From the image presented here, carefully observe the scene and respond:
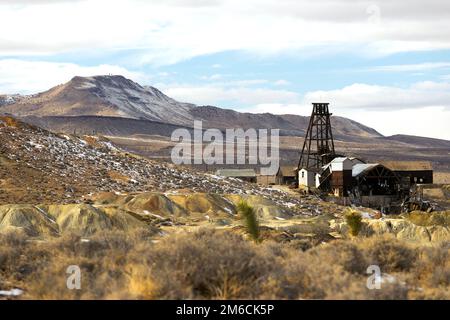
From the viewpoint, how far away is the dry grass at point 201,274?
444 inches

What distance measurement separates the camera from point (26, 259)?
15.6m

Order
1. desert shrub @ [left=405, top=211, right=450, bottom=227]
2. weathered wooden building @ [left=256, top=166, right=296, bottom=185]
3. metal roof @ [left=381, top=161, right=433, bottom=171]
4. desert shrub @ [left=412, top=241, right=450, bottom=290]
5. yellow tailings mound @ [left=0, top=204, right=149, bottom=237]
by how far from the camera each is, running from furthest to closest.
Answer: metal roof @ [left=381, top=161, right=433, bottom=171], weathered wooden building @ [left=256, top=166, right=296, bottom=185], desert shrub @ [left=405, top=211, right=450, bottom=227], yellow tailings mound @ [left=0, top=204, right=149, bottom=237], desert shrub @ [left=412, top=241, right=450, bottom=290]

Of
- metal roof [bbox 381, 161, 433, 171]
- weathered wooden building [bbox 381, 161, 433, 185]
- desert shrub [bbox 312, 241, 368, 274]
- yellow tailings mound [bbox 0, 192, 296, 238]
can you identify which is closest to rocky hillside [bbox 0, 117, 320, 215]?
yellow tailings mound [bbox 0, 192, 296, 238]

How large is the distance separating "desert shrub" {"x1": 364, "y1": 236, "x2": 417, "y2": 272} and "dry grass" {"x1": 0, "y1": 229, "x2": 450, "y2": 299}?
1.55 ft

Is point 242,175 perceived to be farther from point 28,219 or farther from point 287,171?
point 28,219

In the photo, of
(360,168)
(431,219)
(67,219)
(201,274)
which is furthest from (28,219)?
(360,168)

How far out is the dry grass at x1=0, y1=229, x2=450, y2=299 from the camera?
37.0ft

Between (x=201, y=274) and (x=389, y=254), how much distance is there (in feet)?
19.5

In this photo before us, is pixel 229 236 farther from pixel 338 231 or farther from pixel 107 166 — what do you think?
pixel 107 166

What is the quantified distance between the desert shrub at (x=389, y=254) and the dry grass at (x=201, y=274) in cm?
47

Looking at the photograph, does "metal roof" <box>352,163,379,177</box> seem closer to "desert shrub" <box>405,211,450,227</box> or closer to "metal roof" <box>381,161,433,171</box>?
"metal roof" <box>381,161,433,171</box>

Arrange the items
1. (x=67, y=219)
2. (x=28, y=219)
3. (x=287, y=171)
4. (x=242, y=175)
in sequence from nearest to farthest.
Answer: (x=28, y=219) → (x=67, y=219) → (x=242, y=175) → (x=287, y=171)

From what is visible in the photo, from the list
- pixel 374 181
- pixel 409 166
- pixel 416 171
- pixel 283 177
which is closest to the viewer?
pixel 374 181

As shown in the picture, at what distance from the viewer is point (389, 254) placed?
16109 mm
